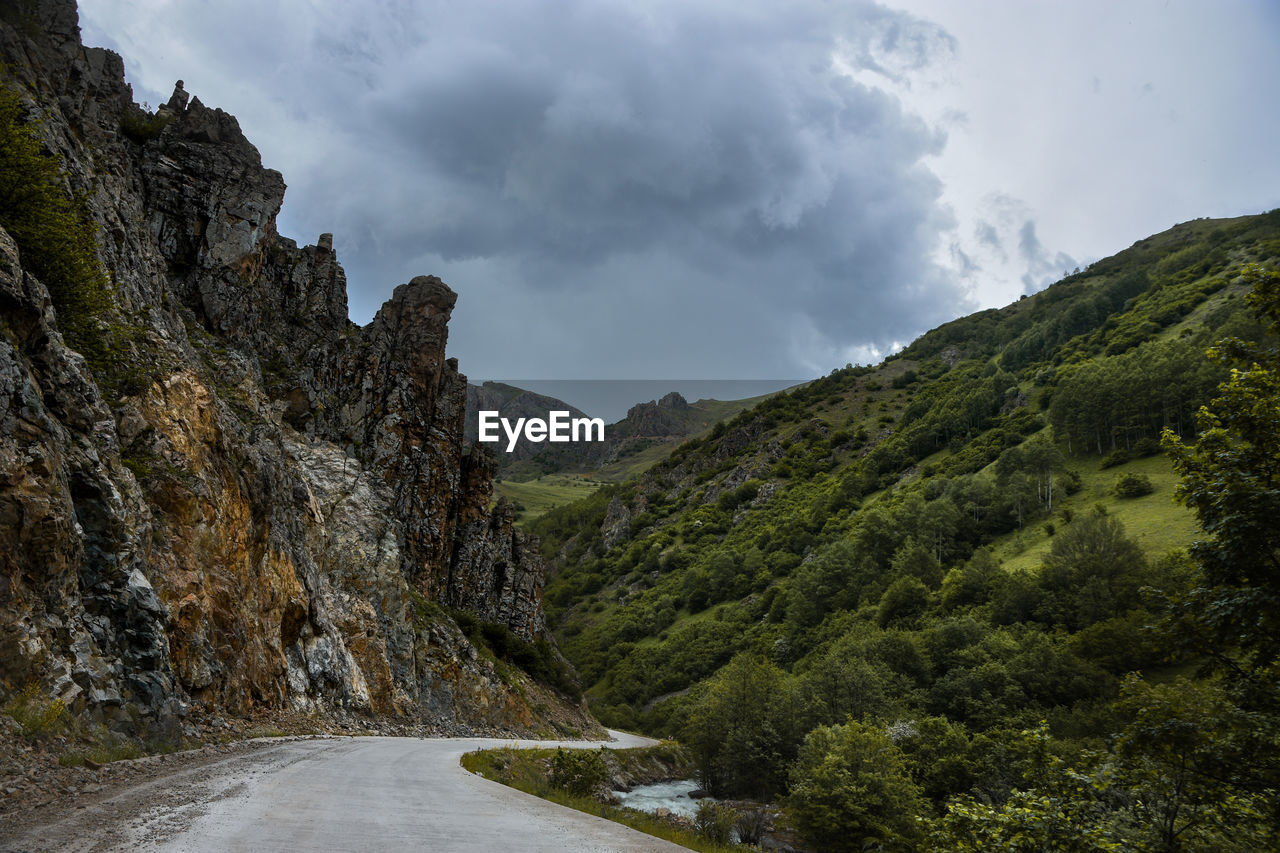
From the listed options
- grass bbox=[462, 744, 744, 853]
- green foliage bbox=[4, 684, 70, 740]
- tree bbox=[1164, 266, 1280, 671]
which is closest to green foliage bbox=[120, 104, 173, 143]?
green foliage bbox=[4, 684, 70, 740]

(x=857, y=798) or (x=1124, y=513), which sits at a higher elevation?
(x=1124, y=513)

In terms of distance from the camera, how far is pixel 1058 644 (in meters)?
52.1

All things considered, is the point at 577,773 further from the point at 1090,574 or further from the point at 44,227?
the point at 1090,574

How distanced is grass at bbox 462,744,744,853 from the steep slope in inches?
376

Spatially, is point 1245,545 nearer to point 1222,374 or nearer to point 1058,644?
point 1058,644

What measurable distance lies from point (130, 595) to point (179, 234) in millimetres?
34139

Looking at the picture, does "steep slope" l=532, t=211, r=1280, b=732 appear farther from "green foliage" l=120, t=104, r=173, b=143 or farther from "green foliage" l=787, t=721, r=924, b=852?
"green foliage" l=120, t=104, r=173, b=143

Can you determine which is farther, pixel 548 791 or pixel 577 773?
pixel 577 773

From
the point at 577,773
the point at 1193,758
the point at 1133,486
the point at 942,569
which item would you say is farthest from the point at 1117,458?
the point at 1193,758

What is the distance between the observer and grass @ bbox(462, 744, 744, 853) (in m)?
13.0

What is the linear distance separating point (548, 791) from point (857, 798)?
70.9ft

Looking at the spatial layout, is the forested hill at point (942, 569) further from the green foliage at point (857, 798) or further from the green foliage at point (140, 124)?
the green foliage at point (140, 124)

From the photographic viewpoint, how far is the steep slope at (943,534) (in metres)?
53.2

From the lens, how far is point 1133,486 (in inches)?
2849
